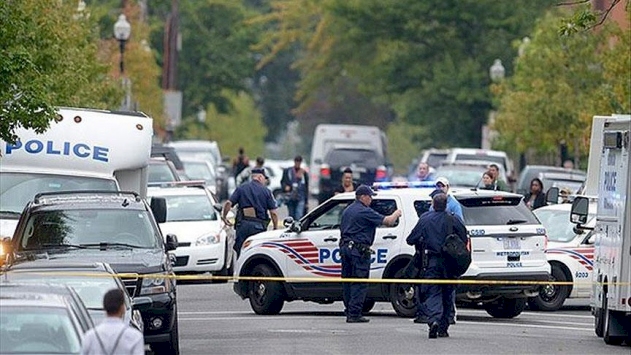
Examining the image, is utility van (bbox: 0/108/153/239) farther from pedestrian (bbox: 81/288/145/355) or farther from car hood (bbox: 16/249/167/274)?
pedestrian (bbox: 81/288/145/355)

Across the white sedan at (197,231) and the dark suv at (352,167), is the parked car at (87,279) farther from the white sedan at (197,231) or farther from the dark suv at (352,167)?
the dark suv at (352,167)

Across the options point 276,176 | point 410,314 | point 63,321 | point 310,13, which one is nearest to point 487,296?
point 410,314

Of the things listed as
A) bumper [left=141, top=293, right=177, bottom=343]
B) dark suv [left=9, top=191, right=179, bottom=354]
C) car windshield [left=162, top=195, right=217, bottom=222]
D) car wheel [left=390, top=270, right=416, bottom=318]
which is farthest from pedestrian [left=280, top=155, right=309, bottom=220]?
bumper [left=141, top=293, right=177, bottom=343]

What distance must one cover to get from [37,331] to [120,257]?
638cm

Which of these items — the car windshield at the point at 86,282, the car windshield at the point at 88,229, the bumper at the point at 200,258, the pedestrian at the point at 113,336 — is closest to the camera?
the pedestrian at the point at 113,336

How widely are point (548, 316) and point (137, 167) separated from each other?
6.04m

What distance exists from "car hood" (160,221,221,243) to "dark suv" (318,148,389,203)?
62.1ft

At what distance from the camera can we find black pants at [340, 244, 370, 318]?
822 inches

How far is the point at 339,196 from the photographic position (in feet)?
73.3

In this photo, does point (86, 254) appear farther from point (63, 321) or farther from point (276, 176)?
point (276, 176)

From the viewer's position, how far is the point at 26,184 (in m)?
23.2

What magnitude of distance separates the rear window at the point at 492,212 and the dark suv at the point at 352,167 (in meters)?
25.1

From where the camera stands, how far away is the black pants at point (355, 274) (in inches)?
822

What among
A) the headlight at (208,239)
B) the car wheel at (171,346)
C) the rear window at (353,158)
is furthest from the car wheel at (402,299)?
the rear window at (353,158)
